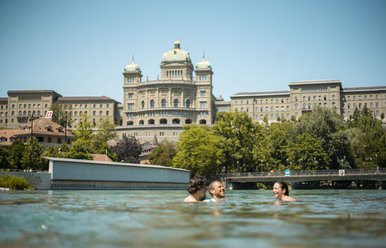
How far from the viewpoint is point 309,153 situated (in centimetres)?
7231

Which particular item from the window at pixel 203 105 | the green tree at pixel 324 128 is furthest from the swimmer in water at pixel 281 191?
the window at pixel 203 105

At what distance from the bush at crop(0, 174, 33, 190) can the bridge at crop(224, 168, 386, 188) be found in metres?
38.9

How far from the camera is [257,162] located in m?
81.4

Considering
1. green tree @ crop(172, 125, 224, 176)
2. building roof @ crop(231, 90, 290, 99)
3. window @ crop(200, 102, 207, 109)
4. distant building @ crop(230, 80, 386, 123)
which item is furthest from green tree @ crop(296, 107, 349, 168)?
building roof @ crop(231, 90, 290, 99)

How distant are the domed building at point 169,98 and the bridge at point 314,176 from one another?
62729 millimetres

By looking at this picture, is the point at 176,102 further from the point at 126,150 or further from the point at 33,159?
A: the point at 33,159

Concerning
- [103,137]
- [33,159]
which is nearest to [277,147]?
[33,159]

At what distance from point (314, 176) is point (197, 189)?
177ft

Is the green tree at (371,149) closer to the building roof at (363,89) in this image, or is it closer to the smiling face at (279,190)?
the smiling face at (279,190)

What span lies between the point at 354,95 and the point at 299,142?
96943 mm

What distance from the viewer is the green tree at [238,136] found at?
79938 mm

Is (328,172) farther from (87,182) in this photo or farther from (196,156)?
(87,182)

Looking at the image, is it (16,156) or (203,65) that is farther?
(203,65)

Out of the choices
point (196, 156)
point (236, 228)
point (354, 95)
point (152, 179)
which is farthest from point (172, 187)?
point (354, 95)
